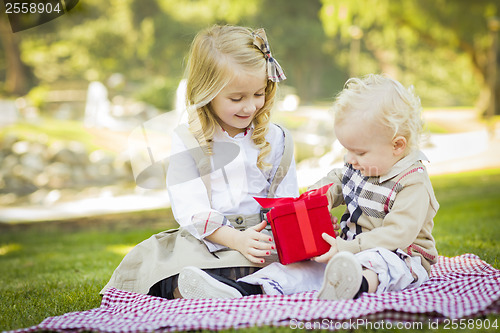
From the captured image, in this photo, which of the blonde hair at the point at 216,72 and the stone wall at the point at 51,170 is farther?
the stone wall at the point at 51,170

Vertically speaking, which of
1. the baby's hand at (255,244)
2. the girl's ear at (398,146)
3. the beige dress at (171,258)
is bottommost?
the beige dress at (171,258)

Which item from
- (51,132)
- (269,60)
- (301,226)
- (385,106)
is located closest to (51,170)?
(51,132)

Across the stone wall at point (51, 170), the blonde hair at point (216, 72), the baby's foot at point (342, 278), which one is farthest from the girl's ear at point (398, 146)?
the stone wall at point (51, 170)

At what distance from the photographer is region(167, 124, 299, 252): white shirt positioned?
229cm

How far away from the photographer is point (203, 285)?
203 cm

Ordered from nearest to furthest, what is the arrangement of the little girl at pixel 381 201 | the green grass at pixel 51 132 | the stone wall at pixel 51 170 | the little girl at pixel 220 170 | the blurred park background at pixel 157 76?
the little girl at pixel 381 201, the little girl at pixel 220 170, the blurred park background at pixel 157 76, the stone wall at pixel 51 170, the green grass at pixel 51 132

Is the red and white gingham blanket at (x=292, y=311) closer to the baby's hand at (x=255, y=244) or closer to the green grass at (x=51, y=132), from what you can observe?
the baby's hand at (x=255, y=244)

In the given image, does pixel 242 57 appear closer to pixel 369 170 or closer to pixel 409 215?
pixel 369 170

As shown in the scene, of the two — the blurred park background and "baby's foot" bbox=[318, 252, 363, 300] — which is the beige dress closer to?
"baby's foot" bbox=[318, 252, 363, 300]

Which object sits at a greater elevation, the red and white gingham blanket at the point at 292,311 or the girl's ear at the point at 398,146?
the girl's ear at the point at 398,146

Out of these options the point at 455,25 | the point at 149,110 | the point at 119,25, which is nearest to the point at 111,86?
the point at 119,25

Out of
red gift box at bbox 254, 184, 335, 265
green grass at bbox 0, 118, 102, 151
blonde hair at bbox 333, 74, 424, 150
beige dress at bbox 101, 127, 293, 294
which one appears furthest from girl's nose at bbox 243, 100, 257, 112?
green grass at bbox 0, 118, 102, 151

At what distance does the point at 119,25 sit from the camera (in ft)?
61.8

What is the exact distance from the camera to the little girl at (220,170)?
223 cm
